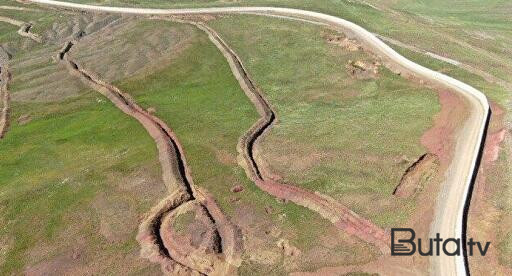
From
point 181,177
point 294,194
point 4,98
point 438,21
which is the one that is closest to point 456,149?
point 294,194

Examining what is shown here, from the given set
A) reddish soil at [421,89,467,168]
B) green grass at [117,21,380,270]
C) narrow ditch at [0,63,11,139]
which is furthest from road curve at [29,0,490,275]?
narrow ditch at [0,63,11,139]

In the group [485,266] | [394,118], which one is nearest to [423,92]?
[394,118]

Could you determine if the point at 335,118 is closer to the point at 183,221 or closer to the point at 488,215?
the point at 488,215

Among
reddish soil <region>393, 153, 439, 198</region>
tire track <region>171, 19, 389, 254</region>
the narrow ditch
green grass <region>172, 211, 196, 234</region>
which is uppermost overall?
reddish soil <region>393, 153, 439, 198</region>

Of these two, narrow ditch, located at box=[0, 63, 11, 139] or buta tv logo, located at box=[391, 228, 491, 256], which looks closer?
buta tv logo, located at box=[391, 228, 491, 256]

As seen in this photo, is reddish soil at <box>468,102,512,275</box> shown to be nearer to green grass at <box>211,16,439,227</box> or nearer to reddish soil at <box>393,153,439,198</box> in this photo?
reddish soil at <box>393,153,439,198</box>

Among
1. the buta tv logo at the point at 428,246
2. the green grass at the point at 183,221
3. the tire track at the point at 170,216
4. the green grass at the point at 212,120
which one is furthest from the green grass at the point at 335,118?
the green grass at the point at 183,221

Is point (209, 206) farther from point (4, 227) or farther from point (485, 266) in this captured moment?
point (485, 266)
